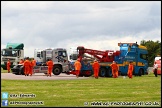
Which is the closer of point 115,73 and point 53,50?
point 115,73

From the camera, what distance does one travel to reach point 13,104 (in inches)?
561

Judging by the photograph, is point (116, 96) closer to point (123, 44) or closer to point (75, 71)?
point (75, 71)

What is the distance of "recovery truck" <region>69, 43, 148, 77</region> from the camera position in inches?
1610

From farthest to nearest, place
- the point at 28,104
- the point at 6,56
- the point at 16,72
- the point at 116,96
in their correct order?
1. the point at 6,56
2. the point at 16,72
3. the point at 116,96
4. the point at 28,104

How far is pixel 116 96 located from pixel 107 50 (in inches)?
960

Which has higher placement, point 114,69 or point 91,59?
point 91,59

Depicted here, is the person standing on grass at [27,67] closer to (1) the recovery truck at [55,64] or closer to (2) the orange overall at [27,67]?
(2) the orange overall at [27,67]

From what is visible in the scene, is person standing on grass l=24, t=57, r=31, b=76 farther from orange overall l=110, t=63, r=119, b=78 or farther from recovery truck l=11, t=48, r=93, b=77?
orange overall l=110, t=63, r=119, b=78

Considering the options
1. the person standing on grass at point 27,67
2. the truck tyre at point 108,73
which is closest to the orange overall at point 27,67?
the person standing on grass at point 27,67

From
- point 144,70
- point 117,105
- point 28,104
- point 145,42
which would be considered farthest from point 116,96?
point 145,42

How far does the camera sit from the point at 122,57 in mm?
42281

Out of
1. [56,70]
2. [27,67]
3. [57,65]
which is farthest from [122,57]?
[27,67]

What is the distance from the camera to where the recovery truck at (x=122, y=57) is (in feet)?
134

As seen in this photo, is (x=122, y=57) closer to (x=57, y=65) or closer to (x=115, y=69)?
(x=115, y=69)
